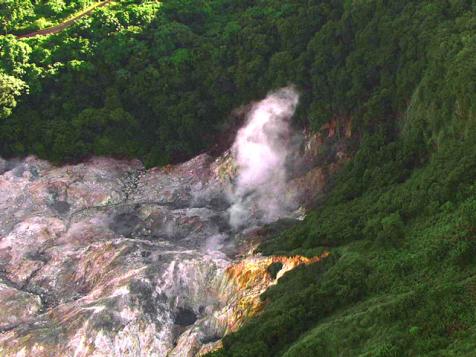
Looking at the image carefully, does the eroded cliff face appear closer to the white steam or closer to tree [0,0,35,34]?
the white steam

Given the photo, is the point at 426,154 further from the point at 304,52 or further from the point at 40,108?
the point at 40,108

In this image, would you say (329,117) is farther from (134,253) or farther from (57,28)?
(57,28)

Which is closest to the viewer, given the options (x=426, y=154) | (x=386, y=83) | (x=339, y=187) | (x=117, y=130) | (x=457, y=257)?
(x=457, y=257)

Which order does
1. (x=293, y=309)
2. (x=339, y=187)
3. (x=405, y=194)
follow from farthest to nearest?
(x=339, y=187), (x=405, y=194), (x=293, y=309)

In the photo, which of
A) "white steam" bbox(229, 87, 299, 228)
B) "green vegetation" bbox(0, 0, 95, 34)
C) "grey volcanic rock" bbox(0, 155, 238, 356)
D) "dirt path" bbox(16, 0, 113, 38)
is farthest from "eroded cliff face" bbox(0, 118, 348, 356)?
"green vegetation" bbox(0, 0, 95, 34)

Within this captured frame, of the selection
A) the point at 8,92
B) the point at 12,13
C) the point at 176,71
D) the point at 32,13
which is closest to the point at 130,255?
the point at 176,71

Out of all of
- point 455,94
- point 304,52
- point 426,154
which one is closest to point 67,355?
point 426,154

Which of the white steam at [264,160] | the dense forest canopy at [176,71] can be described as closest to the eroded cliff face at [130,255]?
the white steam at [264,160]
